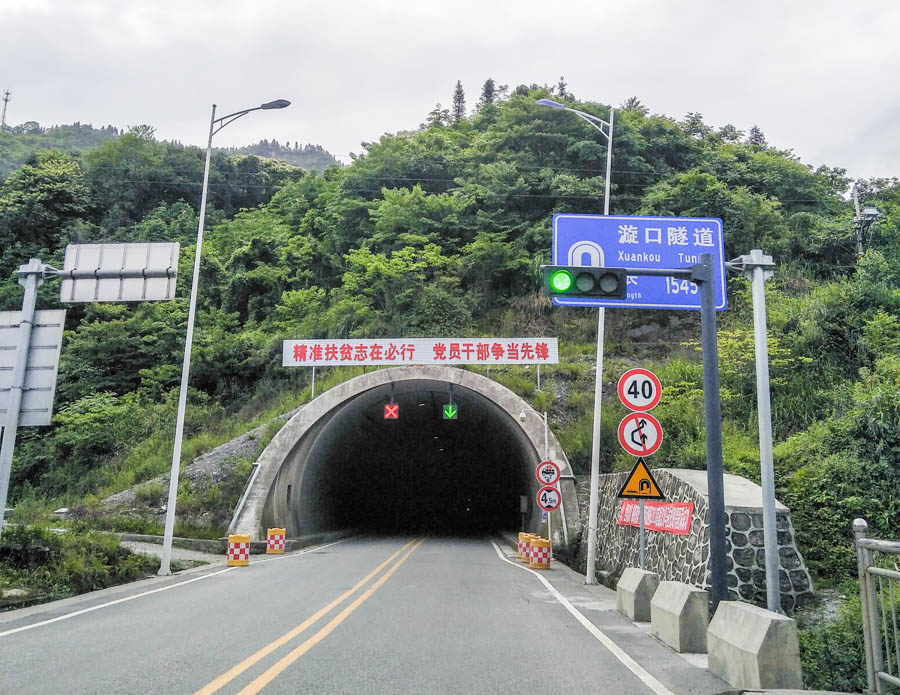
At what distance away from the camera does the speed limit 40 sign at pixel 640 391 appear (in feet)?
33.2

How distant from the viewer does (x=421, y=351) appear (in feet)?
78.0

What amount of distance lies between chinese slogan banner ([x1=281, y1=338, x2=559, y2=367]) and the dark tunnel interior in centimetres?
116

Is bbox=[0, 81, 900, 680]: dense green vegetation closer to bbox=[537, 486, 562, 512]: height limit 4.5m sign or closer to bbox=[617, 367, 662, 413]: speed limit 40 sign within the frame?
bbox=[537, 486, 562, 512]: height limit 4.5m sign

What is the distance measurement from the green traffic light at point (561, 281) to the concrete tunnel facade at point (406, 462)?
1282 cm

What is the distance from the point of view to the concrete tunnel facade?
21.8 m

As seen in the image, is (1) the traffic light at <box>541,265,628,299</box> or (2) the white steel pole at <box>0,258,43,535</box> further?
(2) the white steel pole at <box>0,258,43,535</box>

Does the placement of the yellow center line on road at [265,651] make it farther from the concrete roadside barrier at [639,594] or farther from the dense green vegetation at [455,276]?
the dense green vegetation at [455,276]

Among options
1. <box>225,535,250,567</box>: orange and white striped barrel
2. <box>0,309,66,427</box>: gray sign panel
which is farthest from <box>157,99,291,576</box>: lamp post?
<box>0,309,66,427</box>: gray sign panel

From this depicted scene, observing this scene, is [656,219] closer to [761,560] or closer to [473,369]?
[761,560]

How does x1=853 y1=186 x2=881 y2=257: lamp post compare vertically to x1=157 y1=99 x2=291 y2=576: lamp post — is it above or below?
above

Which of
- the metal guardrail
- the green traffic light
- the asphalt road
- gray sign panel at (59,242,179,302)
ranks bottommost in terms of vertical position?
the asphalt road

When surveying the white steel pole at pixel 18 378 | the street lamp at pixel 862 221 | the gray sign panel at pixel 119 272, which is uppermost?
the street lamp at pixel 862 221

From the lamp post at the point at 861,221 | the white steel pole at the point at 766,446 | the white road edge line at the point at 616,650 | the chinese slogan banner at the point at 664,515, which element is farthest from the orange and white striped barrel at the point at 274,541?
the lamp post at the point at 861,221

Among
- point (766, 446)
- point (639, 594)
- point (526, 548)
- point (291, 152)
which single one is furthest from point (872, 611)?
point (291, 152)
